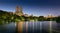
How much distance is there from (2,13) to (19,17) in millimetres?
16574

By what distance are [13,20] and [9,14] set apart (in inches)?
148

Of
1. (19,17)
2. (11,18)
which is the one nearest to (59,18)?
(19,17)

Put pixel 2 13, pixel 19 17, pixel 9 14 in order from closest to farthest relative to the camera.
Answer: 1. pixel 2 13
2. pixel 9 14
3. pixel 19 17

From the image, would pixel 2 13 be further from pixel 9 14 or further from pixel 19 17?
pixel 19 17

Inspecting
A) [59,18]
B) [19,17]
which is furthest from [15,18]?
[59,18]

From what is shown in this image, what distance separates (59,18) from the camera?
9088 cm

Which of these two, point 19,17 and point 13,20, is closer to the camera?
point 13,20

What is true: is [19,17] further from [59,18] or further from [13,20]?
[59,18]

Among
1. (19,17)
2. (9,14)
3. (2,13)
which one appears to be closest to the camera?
(2,13)

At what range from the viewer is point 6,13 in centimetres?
7844

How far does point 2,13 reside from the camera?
248 ft

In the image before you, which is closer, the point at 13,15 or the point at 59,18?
the point at 13,15

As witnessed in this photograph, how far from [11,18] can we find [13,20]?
3.61 metres

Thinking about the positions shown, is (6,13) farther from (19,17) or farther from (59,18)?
(59,18)
